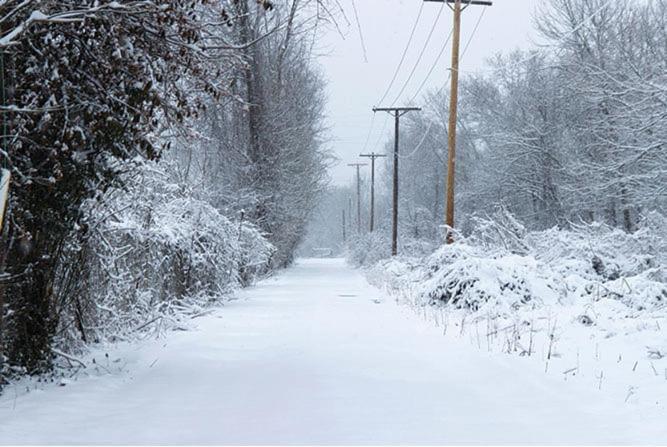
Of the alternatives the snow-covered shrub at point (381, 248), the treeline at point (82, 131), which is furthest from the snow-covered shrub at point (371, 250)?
the treeline at point (82, 131)

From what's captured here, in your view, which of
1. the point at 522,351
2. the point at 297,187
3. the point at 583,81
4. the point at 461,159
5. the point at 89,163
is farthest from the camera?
the point at 461,159

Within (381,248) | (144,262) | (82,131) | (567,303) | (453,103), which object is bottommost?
(567,303)

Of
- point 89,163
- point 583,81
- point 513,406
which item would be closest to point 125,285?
point 89,163

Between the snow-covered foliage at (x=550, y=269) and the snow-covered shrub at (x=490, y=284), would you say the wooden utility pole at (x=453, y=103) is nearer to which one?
the snow-covered foliage at (x=550, y=269)

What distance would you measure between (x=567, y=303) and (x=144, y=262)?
7350mm

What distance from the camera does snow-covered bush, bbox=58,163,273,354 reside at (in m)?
7.32

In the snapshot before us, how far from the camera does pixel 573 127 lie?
96.3 ft

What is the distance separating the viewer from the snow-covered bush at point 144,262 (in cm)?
732

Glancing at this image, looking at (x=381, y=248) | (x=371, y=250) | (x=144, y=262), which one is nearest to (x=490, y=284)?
(x=144, y=262)

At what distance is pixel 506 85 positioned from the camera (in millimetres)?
38156

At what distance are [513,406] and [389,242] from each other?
34000 millimetres

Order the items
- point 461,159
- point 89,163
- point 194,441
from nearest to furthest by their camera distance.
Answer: point 194,441 → point 89,163 → point 461,159

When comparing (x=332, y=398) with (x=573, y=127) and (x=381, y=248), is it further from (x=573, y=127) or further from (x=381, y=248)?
(x=381, y=248)

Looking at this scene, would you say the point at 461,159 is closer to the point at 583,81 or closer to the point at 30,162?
the point at 583,81
